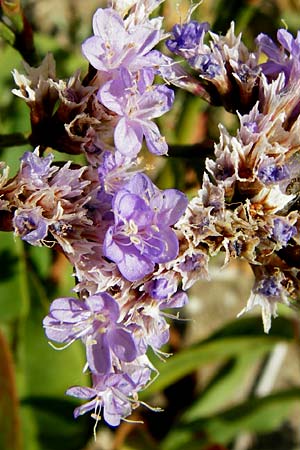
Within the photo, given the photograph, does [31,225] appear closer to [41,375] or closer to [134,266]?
[134,266]

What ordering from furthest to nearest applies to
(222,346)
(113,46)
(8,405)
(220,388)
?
(220,388) < (222,346) < (8,405) < (113,46)

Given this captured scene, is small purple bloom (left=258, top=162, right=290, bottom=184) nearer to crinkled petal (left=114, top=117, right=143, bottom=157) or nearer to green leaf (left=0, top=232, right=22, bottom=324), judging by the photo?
crinkled petal (left=114, top=117, right=143, bottom=157)

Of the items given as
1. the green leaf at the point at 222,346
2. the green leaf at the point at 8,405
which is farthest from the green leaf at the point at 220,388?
the green leaf at the point at 8,405

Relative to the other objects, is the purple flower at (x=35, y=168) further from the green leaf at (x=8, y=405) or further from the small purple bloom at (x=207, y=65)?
the green leaf at (x=8, y=405)

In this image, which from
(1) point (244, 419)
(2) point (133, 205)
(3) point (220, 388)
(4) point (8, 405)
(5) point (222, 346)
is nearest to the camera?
(2) point (133, 205)

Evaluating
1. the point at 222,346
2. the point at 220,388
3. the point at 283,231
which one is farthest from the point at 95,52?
the point at 220,388

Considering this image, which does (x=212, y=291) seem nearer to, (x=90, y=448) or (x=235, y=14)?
(x=90, y=448)

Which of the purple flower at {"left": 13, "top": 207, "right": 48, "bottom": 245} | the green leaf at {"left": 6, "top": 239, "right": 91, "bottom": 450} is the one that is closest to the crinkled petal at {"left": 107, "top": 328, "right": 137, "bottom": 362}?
the purple flower at {"left": 13, "top": 207, "right": 48, "bottom": 245}

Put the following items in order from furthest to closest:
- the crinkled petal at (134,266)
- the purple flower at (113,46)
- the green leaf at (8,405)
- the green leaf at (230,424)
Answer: the green leaf at (230,424) → the green leaf at (8,405) → the purple flower at (113,46) → the crinkled petal at (134,266)
